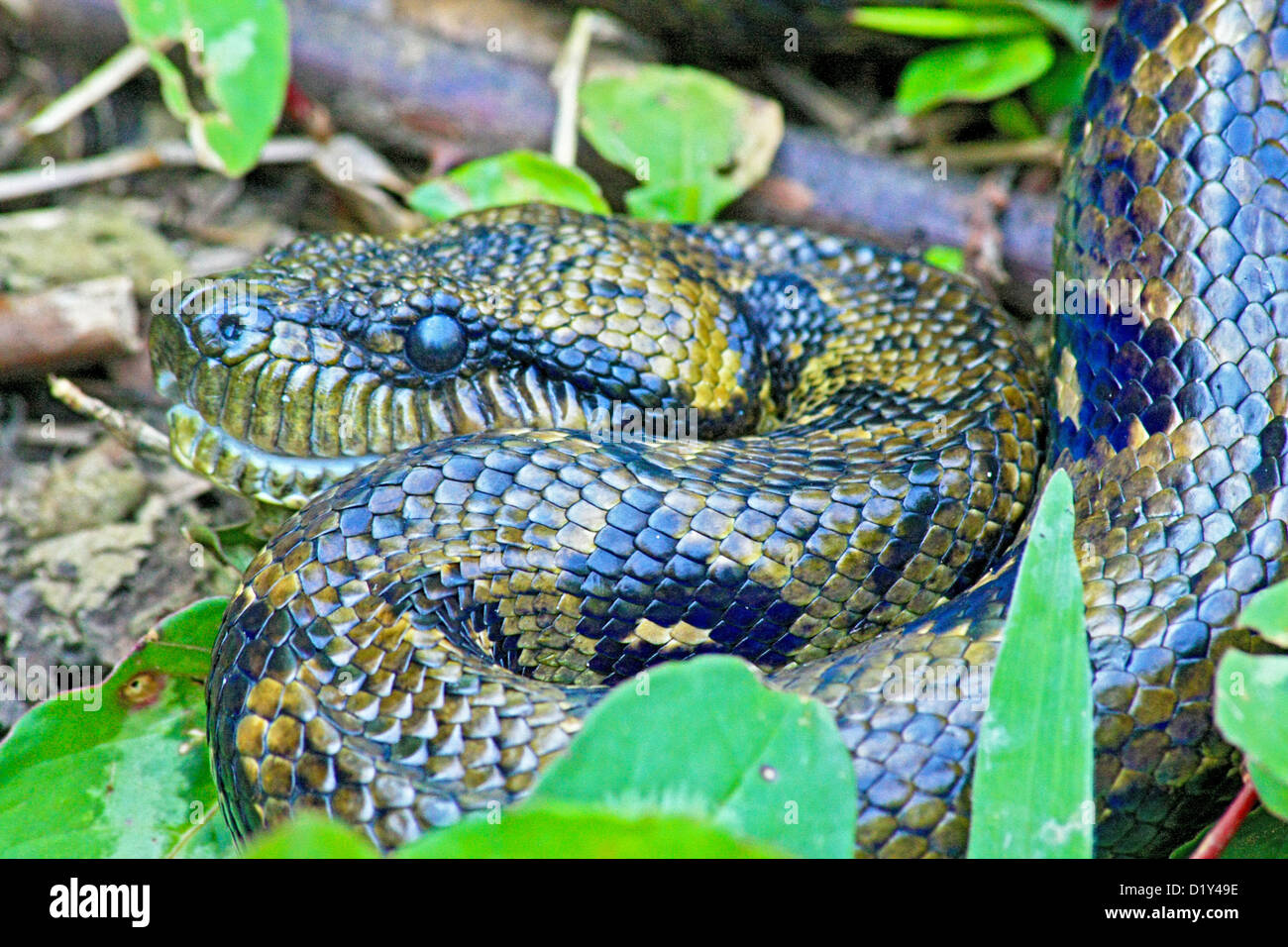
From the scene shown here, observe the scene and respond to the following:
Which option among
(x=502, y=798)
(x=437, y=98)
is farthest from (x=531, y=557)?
(x=437, y=98)

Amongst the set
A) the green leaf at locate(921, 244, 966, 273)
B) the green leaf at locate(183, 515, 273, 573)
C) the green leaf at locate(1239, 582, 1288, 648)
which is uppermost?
the green leaf at locate(921, 244, 966, 273)

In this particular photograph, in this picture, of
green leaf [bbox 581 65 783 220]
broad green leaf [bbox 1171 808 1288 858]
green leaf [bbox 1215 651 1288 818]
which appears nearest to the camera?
green leaf [bbox 1215 651 1288 818]

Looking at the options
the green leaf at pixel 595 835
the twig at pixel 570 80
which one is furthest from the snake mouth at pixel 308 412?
the green leaf at pixel 595 835

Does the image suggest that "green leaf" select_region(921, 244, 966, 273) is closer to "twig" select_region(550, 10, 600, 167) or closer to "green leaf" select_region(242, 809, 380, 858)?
"twig" select_region(550, 10, 600, 167)

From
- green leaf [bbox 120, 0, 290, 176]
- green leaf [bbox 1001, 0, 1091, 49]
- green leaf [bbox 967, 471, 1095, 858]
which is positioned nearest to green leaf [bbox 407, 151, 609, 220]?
green leaf [bbox 120, 0, 290, 176]

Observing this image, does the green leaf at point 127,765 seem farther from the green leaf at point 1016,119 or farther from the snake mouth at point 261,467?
the green leaf at point 1016,119

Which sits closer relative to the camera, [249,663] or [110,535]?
[249,663]
